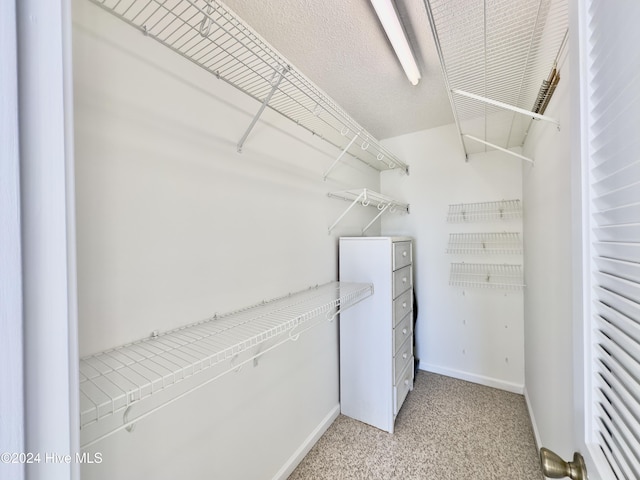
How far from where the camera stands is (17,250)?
0.97 feet

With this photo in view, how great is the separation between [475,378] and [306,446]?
1807 mm

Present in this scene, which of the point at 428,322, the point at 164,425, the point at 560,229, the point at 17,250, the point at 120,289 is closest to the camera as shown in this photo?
the point at 17,250

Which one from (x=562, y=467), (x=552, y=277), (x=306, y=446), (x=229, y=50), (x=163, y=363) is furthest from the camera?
(x=306, y=446)

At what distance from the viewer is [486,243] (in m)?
2.56

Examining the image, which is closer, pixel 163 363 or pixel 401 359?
pixel 163 363

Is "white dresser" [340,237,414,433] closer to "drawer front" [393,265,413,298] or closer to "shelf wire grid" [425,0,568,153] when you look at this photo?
"drawer front" [393,265,413,298]

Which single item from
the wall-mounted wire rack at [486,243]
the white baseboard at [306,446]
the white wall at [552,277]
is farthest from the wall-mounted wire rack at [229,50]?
the white baseboard at [306,446]

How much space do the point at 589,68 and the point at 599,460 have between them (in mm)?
737

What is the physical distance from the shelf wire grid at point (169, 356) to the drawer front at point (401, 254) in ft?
2.90

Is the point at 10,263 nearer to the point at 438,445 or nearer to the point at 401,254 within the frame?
the point at 401,254

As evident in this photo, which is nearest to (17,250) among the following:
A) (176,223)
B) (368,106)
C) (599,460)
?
(176,223)

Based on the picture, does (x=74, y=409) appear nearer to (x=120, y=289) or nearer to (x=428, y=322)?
(x=120, y=289)

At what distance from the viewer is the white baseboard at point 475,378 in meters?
2.43

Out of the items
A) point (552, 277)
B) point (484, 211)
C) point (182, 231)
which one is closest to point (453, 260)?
point (484, 211)
